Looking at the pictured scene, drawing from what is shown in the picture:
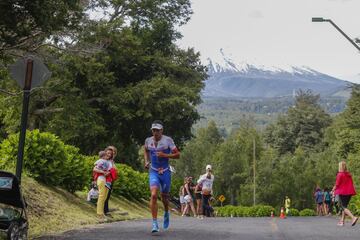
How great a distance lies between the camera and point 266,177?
3204 inches

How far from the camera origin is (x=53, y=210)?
12438 millimetres

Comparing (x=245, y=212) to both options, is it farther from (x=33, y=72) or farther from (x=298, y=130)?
(x=298, y=130)

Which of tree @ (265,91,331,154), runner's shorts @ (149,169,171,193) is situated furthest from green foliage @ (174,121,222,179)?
runner's shorts @ (149,169,171,193)

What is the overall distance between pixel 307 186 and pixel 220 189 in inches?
541

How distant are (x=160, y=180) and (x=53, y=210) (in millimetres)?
3108

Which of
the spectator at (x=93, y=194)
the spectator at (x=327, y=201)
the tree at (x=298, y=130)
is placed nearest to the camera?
the spectator at (x=93, y=194)

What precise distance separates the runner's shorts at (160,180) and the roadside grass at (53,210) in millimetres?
1776

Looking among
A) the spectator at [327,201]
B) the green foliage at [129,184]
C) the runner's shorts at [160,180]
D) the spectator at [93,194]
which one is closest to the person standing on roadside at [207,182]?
A: the green foliage at [129,184]

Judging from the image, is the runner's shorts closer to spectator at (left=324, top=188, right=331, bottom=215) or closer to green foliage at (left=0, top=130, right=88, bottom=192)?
green foliage at (left=0, top=130, right=88, bottom=192)

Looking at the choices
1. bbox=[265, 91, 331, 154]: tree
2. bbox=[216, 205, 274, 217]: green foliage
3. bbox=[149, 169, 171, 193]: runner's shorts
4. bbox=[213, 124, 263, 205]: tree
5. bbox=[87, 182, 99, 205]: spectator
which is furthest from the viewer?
bbox=[265, 91, 331, 154]: tree

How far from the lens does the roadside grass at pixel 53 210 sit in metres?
10.7

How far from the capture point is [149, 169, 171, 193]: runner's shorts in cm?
1034

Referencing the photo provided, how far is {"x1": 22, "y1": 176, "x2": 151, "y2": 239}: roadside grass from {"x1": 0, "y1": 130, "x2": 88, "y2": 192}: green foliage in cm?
36

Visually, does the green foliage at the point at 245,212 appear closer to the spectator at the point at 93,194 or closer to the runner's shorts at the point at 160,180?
the spectator at the point at 93,194
